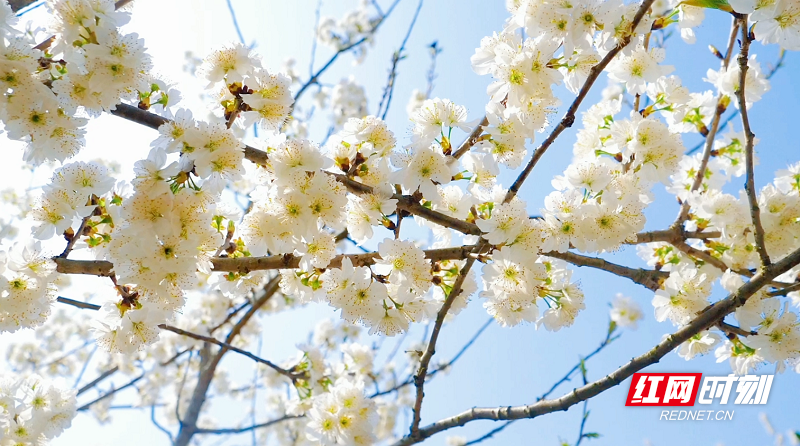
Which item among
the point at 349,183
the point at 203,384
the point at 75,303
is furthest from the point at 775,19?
the point at 203,384

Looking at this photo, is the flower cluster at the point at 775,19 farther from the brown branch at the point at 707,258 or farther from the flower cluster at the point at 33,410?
the flower cluster at the point at 33,410

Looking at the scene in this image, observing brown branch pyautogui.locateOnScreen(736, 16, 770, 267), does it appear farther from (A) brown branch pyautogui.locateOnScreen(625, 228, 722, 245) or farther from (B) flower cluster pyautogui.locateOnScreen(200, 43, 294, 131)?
(B) flower cluster pyautogui.locateOnScreen(200, 43, 294, 131)

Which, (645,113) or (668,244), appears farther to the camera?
(668,244)

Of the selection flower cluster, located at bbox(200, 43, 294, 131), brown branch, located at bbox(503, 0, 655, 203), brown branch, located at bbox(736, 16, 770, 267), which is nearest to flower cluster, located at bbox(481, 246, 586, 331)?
brown branch, located at bbox(503, 0, 655, 203)

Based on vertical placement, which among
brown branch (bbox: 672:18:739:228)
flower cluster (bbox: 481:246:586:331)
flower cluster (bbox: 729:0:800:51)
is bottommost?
flower cluster (bbox: 481:246:586:331)

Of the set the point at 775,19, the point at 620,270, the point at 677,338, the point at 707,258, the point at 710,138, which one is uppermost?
the point at 710,138

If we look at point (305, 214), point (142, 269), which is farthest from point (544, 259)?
point (142, 269)

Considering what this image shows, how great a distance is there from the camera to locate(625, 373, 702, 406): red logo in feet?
9.14

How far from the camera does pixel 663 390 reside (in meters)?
2.80

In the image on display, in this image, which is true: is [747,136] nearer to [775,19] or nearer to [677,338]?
[775,19]

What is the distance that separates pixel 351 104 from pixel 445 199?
18.2 ft

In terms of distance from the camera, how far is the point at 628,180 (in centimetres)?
177

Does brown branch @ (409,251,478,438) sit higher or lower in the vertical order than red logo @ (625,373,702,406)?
lower

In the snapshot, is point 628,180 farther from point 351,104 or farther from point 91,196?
point 351,104
